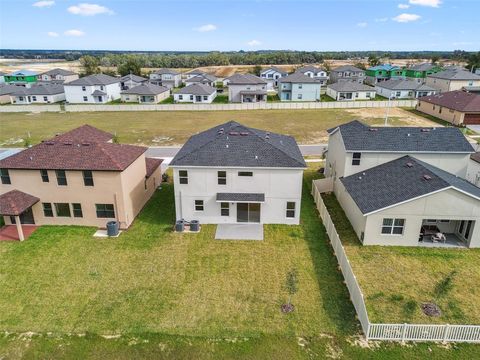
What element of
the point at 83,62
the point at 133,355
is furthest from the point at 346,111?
the point at 83,62

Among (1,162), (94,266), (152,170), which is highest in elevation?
(1,162)

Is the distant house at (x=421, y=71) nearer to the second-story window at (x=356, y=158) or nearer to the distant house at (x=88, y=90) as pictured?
the distant house at (x=88, y=90)

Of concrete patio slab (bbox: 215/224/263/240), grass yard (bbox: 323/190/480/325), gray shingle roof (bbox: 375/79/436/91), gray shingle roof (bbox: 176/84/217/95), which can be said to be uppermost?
gray shingle roof (bbox: 375/79/436/91)

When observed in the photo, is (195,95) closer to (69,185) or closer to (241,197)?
(69,185)

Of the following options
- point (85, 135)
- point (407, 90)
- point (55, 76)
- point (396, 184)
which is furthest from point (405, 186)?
point (55, 76)

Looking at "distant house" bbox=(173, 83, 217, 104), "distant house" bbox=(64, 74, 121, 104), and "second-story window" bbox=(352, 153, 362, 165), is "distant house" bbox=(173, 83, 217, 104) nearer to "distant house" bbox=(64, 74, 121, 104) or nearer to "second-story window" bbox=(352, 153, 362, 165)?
"distant house" bbox=(64, 74, 121, 104)

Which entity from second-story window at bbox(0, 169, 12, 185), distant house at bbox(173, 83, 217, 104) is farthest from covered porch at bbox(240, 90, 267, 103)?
second-story window at bbox(0, 169, 12, 185)

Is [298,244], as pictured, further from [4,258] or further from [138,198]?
[4,258]
